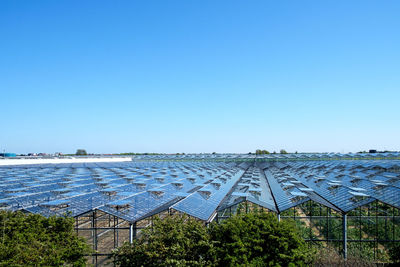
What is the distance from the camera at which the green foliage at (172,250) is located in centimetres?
1085

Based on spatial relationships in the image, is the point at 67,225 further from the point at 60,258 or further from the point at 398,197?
the point at 398,197

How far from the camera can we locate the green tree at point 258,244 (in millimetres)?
10805

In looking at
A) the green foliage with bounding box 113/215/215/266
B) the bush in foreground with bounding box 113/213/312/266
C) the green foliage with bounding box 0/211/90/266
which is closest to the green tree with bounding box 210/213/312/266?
the bush in foreground with bounding box 113/213/312/266

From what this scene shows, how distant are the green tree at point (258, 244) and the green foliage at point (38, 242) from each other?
20.7 ft

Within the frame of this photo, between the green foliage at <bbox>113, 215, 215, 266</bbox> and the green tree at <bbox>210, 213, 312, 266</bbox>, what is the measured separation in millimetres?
633

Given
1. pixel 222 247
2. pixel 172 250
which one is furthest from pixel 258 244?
pixel 172 250

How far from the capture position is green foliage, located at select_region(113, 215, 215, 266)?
1085 cm

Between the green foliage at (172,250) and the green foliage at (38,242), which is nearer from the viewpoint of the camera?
the green foliage at (38,242)

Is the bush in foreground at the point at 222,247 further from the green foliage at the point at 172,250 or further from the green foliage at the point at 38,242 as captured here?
the green foliage at the point at 38,242

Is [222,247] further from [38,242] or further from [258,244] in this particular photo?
[38,242]

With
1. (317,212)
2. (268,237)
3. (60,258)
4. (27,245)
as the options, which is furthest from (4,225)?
(317,212)

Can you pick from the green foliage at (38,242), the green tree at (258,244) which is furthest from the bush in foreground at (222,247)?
the green foliage at (38,242)

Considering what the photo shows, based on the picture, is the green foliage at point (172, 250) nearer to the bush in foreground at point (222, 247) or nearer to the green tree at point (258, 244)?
the bush in foreground at point (222, 247)

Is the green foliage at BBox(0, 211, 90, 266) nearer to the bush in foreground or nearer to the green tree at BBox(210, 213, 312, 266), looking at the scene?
the bush in foreground
